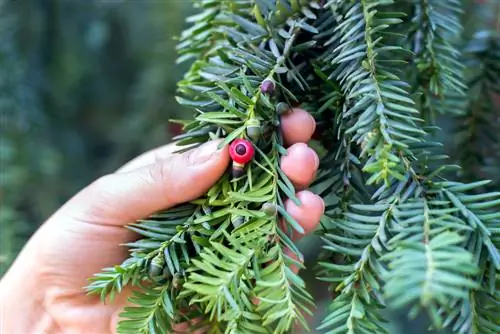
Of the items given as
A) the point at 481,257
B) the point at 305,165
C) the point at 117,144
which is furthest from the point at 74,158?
the point at 481,257

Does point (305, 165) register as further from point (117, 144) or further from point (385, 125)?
point (117, 144)

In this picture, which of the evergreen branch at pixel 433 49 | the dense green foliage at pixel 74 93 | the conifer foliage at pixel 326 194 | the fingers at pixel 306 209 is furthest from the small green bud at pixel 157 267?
the dense green foliage at pixel 74 93

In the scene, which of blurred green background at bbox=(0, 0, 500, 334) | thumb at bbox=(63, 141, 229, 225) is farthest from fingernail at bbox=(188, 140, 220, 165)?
blurred green background at bbox=(0, 0, 500, 334)

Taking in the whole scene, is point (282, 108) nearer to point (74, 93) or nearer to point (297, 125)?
point (297, 125)

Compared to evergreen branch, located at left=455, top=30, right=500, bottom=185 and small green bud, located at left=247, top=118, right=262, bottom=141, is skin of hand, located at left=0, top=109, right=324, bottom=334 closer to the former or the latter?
small green bud, located at left=247, top=118, right=262, bottom=141

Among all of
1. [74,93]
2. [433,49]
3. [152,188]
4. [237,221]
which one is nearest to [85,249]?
[152,188]

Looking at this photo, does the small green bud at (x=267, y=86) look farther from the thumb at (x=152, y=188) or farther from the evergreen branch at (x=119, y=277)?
the evergreen branch at (x=119, y=277)

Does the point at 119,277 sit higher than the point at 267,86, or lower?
lower

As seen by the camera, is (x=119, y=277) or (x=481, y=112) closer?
(x=119, y=277)
